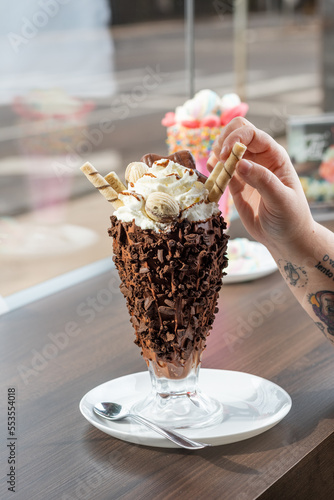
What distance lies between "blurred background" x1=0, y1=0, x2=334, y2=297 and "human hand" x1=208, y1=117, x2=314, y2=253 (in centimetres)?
163

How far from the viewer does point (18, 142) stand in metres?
3.15

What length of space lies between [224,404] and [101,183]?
1.26ft

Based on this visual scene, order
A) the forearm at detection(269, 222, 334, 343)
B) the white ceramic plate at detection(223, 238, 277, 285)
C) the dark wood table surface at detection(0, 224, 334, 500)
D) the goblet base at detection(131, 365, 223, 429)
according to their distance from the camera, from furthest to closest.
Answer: the white ceramic plate at detection(223, 238, 277, 285)
the forearm at detection(269, 222, 334, 343)
the goblet base at detection(131, 365, 223, 429)
the dark wood table surface at detection(0, 224, 334, 500)

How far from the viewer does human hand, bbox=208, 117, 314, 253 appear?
3.11 feet

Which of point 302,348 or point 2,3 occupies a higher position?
point 2,3

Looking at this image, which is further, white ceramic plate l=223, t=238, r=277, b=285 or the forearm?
white ceramic plate l=223, t=238, r=277, b=285

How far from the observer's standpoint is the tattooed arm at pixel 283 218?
0.97m

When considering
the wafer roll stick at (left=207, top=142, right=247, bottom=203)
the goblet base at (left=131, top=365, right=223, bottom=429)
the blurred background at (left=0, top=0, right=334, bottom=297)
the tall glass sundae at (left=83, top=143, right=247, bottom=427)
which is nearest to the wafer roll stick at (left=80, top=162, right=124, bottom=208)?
the tall glass sundae at (left=83, top=143, right=247, bottom=427)

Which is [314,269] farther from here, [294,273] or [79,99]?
[79,99]

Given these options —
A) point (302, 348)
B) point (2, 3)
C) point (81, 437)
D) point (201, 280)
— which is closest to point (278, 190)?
point (201, 280)

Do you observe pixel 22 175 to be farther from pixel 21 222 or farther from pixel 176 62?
pixel 176 62

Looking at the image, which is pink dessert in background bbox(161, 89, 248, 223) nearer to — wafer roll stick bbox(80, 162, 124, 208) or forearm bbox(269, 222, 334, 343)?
forearm bbox(269, 222, 334, 343)

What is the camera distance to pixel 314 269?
108 cm

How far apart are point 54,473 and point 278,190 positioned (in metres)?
0.51
